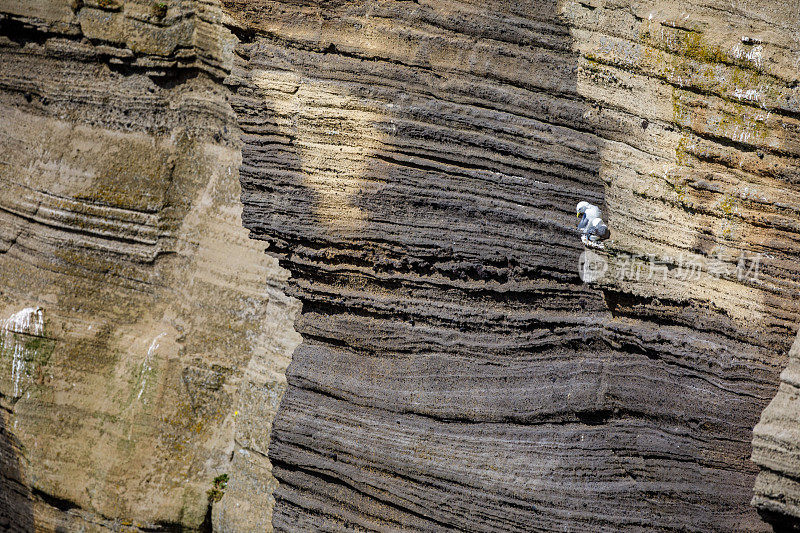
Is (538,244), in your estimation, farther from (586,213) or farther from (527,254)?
(586,213)

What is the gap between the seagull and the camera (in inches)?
138

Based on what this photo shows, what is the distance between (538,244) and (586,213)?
0.33m

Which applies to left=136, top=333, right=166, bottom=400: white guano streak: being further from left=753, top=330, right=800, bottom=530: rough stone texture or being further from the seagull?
left=753, top=330, right=800, bottom=530: rough stone texture

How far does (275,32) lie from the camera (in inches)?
158

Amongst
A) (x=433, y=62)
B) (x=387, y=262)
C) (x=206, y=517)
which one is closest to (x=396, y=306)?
(x=387, y=262)

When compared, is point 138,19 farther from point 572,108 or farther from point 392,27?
point 572,108

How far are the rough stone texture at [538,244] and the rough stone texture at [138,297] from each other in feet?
4.19

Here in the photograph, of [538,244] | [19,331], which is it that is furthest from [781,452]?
[19,331]

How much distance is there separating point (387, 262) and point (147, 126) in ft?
9.16

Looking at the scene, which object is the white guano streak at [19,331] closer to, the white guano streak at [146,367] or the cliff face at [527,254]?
the white guano streak at [146,367]

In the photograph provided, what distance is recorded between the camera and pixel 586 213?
11.5 ft

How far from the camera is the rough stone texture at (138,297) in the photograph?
4.98m

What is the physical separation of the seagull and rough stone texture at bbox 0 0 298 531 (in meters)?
2.47

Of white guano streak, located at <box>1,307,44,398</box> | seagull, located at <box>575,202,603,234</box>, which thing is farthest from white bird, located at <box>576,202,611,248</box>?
white guano streak, located at <box>1,307,44,398</box>
